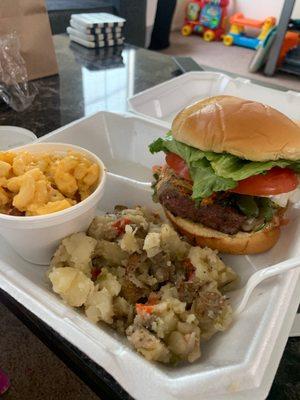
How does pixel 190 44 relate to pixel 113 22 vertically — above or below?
below

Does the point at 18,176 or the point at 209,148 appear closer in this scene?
the point at 18,176

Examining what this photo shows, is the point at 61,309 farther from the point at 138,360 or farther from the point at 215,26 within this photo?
the point at 215,26

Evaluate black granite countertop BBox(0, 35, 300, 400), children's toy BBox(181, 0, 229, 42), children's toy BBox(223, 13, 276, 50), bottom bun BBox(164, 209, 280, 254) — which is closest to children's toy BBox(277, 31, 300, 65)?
children's toy BBox(223, 13, 276, 50)

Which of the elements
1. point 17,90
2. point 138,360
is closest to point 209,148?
point 138,360

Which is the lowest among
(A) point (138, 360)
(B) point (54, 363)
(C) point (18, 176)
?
(B) point (54, 363)

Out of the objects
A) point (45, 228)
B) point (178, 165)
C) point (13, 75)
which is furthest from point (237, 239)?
point (13, 75)

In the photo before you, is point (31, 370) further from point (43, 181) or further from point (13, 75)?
point (13, 75)

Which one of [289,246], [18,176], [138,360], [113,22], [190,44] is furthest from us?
[190,44]
